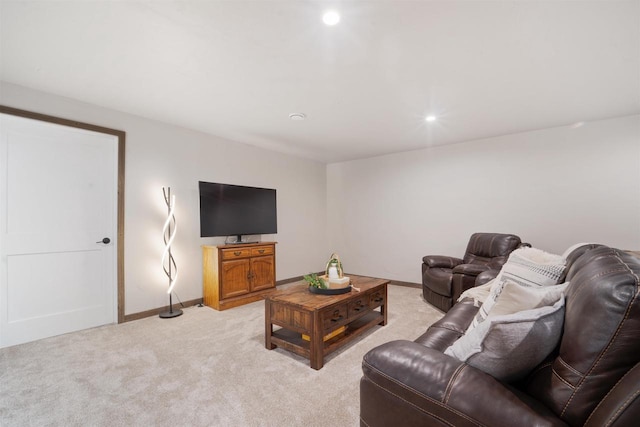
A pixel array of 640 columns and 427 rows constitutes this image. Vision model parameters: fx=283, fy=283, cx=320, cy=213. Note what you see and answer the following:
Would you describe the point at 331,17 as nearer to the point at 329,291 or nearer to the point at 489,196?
the point at 329,291

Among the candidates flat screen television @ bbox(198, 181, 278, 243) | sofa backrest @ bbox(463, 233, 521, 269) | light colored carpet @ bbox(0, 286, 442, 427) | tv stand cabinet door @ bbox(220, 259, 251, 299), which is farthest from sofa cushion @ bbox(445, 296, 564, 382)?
flat screen television @ bbox(198, 181, 278, 243)

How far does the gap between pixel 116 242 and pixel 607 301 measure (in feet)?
13.2

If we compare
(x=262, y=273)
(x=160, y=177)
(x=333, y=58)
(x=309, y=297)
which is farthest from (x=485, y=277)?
(x=160, y=177)

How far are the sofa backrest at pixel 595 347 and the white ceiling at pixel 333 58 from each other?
1642 millimetres

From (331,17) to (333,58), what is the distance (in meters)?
0.47

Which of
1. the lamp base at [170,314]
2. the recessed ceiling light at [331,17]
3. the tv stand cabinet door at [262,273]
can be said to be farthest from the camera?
the tv stand cabinet door at [262,273]

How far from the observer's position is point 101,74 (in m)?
2.44

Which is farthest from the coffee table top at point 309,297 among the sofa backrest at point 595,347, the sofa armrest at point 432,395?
the sofa backrest at point 595,347

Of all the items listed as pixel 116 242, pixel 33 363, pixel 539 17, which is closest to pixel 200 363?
pixel 33 363

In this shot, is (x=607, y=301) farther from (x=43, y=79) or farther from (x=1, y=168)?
(x=1, y=168)

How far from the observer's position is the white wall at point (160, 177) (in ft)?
10.3

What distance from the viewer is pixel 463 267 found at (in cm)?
330

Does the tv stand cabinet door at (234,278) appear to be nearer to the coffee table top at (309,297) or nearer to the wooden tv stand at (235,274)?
the wooden tv stand at (235,274)

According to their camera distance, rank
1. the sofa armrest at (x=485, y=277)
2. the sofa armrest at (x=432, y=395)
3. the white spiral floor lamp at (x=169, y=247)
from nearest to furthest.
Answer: the sofa armrest at (x=432, y=395) < the sofa armrest at (x=485, y=277) < the white spiral floor lamp at (x=169, y=247)
